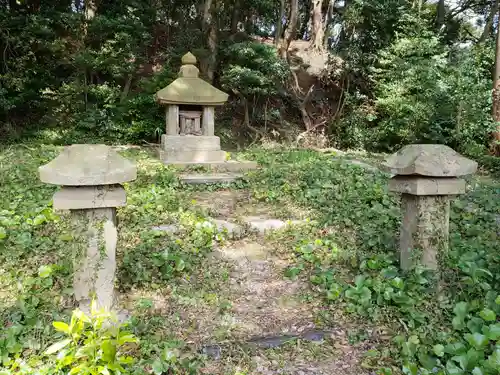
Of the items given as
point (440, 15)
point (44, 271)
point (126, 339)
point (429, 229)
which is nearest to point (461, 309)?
point (429, 229)

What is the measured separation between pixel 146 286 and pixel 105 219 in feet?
2.22

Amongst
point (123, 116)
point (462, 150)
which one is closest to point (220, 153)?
point (123, 116)

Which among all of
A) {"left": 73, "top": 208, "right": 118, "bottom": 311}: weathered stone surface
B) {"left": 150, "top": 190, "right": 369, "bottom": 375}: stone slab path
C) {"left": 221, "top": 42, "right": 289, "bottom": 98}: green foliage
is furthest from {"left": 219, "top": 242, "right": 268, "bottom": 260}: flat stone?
{"left": 221, "top": 42, "right": 289, "bottom": 98}: green foliage

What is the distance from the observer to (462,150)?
870 centimetres

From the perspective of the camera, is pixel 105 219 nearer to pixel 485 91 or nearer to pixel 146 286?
pixel 146 286

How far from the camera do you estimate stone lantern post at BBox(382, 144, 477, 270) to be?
2633 mm

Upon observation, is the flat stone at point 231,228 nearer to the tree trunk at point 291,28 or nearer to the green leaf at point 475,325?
the green leaf at point 475,325

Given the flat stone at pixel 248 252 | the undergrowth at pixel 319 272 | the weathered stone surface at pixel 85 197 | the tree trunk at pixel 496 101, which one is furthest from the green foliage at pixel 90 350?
the tree trunk at pixel 496 101

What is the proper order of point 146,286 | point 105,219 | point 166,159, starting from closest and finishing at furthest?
1. point 105,219
2. point 146,286
3. point 166,159

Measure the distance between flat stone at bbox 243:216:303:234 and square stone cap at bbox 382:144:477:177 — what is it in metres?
1.56

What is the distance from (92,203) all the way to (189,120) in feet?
18.7

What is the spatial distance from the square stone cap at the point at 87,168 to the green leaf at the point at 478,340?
2.21 metres

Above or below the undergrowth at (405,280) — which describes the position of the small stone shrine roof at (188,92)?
above

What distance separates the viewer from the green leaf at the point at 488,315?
2.29 metres
